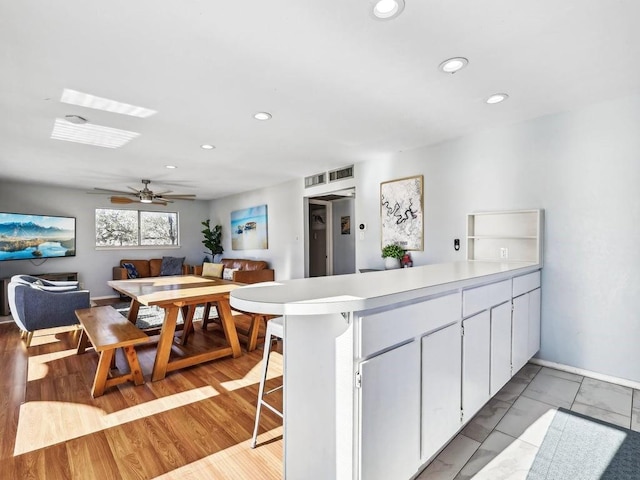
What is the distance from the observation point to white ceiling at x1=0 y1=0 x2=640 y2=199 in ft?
5.27

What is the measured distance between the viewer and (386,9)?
5.18ft

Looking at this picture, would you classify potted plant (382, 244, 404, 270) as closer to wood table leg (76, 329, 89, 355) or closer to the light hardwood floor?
the light hardwood floor

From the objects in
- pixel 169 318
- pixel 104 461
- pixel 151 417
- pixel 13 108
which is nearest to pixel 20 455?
pixel 104 461

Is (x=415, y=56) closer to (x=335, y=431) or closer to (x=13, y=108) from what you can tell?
(x=335, y=431)

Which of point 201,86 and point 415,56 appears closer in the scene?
point 415,56

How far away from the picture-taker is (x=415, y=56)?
199 centimetres

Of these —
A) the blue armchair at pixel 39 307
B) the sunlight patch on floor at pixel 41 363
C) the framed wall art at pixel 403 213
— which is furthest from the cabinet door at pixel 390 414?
the blue armchair at pixel 39 307

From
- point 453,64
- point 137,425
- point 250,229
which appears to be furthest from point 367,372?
point 250,229

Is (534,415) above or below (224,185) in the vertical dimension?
below

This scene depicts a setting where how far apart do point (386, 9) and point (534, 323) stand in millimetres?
2786

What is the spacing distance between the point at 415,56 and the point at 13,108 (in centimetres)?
324

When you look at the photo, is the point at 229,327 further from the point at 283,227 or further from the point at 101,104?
the point at 283,227

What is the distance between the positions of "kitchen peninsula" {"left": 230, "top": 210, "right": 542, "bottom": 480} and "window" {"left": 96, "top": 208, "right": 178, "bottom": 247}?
713cm

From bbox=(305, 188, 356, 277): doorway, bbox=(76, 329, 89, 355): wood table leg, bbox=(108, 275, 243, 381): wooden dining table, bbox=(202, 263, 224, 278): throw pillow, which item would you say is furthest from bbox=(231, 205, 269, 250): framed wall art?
bbox=(76, 329, 89, 355): wood table leg
